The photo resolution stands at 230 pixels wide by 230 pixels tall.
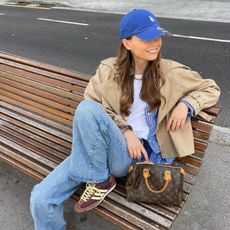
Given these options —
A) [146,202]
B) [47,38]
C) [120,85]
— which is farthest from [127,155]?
[47,38]

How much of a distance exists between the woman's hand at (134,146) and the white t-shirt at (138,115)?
5.3 inches

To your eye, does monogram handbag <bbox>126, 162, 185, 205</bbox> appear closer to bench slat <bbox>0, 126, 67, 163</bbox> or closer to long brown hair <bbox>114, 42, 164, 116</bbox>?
long brown hair <bbox>114, 42, 164, 116</bbox>

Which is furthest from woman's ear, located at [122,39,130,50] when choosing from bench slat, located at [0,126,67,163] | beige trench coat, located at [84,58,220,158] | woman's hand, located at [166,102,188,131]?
bench slat, located at [0,126,67,163]

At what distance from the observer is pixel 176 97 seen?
2396 millimetres

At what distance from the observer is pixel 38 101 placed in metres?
3.37

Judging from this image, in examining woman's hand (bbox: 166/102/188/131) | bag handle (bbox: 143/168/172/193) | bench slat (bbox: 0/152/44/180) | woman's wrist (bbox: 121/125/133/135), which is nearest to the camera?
bag handle (bbox: 143/168/172/193)

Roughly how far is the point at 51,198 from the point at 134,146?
632 mm

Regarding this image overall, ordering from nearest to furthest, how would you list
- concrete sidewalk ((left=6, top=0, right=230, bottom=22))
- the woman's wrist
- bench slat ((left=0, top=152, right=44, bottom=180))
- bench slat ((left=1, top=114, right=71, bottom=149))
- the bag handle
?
the bag handle, the woman's wrist, bench slat ((left=0, top=152, right=44, bottom=180)), bench slat ((left=1, top=114, right=71, bottom=149)), concrete sidewalk ((left=6, top=0, right=230, bottom=22))

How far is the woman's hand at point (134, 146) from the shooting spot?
236cm

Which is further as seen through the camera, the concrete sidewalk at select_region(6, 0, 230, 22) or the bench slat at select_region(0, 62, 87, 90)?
the concrete sidewalk at select_region(6, 0, 230, 22)

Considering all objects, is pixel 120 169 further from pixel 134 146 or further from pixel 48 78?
pixel 48 78

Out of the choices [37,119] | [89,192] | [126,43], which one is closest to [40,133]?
[37,119]

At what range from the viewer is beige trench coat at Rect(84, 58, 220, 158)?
93.0 inches

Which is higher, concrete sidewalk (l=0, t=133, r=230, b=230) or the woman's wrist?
the woman's wrist
